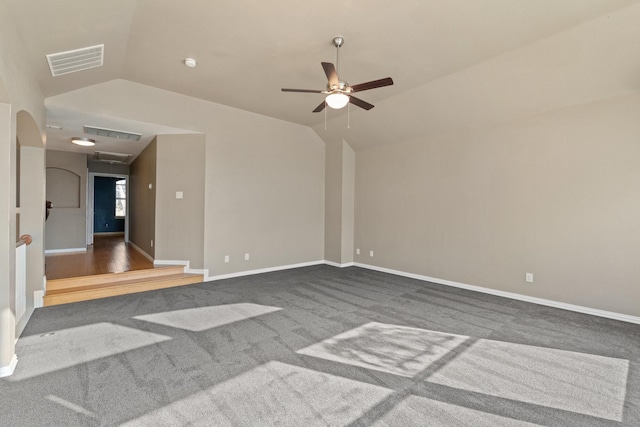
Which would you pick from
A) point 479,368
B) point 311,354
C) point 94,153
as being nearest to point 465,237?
point 479,368

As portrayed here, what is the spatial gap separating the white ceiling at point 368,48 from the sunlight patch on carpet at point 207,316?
3082 mm

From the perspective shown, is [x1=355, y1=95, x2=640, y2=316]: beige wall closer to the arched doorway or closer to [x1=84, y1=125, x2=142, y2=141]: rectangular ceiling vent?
[x1=84, y1=125, x2=142, y2=141]: rectangular ceiling vent

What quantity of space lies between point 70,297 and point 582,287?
7.09 m

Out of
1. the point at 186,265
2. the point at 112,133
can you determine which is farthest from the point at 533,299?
the point at 112,133

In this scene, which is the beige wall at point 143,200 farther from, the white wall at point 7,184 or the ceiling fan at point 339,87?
the ceiling fan at point 339,87

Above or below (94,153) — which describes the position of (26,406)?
below

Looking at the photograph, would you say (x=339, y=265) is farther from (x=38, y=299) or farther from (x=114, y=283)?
(x=38, y=299)

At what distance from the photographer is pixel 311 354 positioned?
279 centimetres

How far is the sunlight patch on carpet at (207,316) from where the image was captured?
3480 millimetres

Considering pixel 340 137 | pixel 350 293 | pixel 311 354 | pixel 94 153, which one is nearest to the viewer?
pixel 311 354

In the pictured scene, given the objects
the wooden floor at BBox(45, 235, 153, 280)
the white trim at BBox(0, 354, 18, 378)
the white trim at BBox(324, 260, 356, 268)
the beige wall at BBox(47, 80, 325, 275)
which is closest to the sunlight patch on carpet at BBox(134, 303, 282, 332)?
the white trim at BBox(0, 354, 18, 378)

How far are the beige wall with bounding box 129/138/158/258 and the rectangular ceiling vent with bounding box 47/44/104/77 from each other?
2057 mm

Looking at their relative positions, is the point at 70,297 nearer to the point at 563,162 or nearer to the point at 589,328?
the point at 589,328

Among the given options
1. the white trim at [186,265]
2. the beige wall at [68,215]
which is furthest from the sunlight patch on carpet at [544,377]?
the beige wall at [68,215]
